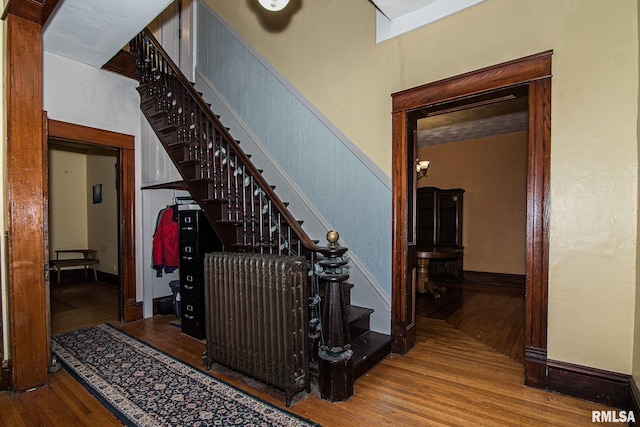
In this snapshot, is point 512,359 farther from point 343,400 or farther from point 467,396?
point 343,400

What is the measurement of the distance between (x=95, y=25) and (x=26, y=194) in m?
1.70

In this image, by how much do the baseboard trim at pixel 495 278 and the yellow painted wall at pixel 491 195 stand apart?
78mm

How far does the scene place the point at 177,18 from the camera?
5148 mm

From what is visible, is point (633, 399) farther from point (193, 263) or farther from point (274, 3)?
point (193, 263)

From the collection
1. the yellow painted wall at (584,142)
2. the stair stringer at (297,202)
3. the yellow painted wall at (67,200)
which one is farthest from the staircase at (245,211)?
the yellow painted wall at (67,200)

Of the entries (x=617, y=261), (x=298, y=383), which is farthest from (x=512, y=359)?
(x=298, y=383)

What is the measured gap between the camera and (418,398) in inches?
87.8

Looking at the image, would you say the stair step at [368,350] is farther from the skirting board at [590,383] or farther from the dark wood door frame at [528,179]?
the skirting board at [590,383]

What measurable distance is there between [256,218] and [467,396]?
224 centimetres

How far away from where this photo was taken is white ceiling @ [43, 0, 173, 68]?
270 cm

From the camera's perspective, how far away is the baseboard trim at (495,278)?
19.7 feet

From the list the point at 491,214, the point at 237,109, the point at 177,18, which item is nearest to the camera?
the point at 237,109

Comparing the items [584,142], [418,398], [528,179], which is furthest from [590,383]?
[584,142]

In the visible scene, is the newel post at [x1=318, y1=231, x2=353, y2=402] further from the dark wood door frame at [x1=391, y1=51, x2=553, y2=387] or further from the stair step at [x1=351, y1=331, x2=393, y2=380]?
the dark wood door frame at [x1=391, y1=51, x2=553, y2=387]
